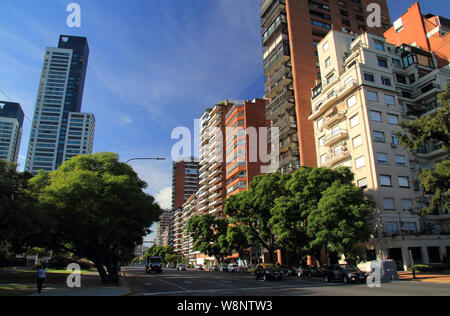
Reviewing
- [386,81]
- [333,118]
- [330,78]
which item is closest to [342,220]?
[333,118]

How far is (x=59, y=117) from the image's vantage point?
588 feet

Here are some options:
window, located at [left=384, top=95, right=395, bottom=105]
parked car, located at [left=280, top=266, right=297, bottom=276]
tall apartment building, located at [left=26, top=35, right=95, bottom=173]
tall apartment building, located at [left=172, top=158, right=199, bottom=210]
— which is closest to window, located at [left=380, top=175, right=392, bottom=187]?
window, located at [left=384, top=95, right=395, bottom=105]

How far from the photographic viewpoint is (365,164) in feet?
135

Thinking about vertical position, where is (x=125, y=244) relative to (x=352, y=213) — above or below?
below

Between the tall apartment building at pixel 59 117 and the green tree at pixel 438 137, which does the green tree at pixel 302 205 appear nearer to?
the green tree at pixel 438 137

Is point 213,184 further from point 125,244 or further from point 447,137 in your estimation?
point 447,137

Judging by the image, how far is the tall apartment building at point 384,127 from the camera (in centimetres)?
3794

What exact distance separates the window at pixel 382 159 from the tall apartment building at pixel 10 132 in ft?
631

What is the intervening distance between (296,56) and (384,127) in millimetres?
26525

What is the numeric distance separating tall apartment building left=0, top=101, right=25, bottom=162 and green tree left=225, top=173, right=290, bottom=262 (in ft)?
568

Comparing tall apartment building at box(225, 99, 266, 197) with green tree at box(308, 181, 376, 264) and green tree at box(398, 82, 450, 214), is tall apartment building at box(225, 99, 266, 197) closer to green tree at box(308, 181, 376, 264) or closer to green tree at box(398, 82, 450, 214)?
green tree at box(308, 181, 376, 264)

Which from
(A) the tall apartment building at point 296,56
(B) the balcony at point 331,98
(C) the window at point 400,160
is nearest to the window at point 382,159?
(C) the window at point 400,160
